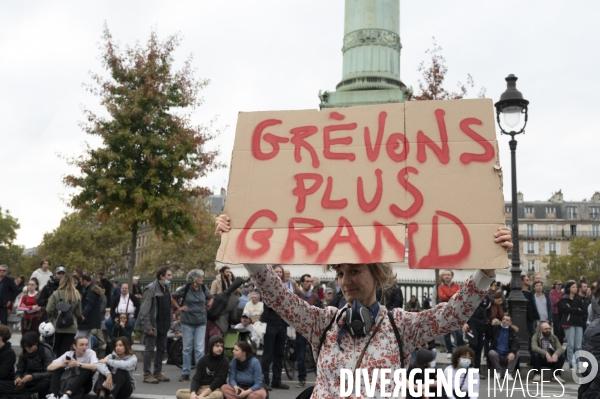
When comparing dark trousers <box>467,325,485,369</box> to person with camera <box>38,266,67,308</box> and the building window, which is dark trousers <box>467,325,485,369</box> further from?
the building window

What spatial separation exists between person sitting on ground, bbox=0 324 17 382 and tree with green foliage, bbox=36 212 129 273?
54146mm

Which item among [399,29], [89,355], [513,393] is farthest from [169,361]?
[399,29]

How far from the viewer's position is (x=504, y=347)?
12.3m

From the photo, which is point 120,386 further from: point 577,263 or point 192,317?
point 577,263

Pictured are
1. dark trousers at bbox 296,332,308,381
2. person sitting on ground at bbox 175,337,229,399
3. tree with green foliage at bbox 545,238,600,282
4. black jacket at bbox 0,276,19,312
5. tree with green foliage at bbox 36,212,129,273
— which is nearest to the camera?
person sitting on ground at bbox 175,337,229,399

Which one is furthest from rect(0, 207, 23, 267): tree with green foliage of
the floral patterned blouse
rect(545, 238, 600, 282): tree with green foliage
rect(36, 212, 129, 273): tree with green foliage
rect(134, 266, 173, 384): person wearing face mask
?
the floral patterned blouse

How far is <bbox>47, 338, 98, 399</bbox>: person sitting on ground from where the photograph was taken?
9.56 m

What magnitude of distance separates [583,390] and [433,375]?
5300mm

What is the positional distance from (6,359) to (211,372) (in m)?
3.39

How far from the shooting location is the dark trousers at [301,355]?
35.5ft

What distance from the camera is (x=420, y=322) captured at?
296cm

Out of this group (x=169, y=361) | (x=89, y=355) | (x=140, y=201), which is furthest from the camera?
(x=140, y=201)

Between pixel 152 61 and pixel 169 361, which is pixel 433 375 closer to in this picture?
pixel 169 361

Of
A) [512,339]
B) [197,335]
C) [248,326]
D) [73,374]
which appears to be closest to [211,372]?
[197,335]
